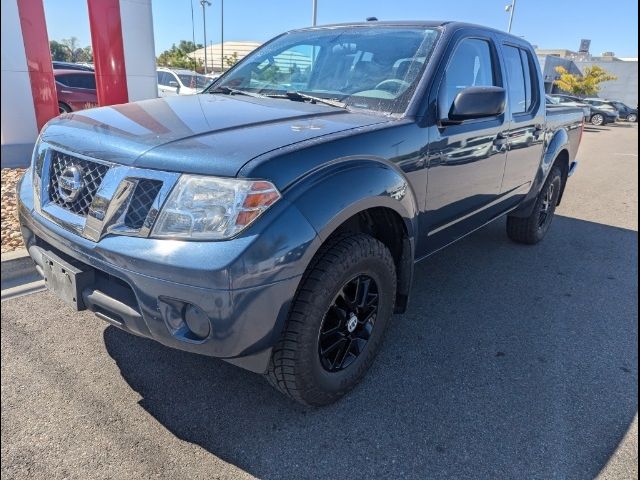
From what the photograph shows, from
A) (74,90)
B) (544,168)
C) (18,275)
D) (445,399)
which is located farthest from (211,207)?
(74,90)

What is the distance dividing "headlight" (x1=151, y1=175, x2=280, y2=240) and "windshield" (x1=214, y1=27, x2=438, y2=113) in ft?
3.88

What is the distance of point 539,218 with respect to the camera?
501 cm

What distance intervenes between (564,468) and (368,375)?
0.99 meters

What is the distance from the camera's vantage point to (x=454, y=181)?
9.68ft

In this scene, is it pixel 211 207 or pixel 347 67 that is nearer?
pixel 211 207

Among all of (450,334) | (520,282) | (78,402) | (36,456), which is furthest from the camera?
(520,282)

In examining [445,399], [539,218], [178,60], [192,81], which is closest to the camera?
[445,399]

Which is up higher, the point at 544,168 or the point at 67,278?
the point at 67,278

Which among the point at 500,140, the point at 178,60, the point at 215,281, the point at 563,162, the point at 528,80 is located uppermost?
the point at 528,80

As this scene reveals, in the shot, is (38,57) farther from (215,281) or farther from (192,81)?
Answer: (192,81)

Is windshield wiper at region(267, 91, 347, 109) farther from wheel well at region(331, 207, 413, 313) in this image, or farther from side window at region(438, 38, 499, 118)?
wheel well at region(331, 207, 413, 313)

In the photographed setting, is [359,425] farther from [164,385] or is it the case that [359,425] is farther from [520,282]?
[520,282]

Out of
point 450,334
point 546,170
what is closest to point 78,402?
point 450,334

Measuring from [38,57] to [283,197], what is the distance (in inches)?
248
